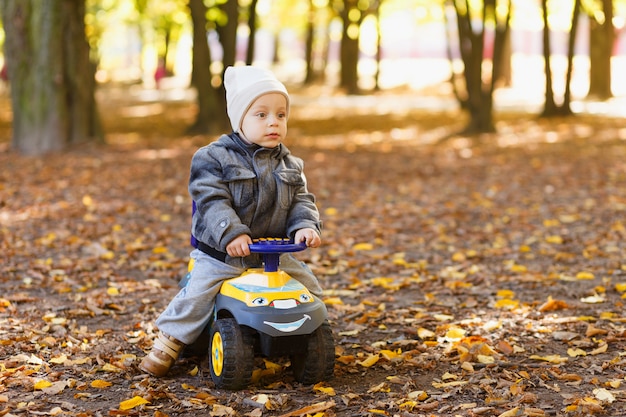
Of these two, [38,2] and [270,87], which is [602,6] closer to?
[38,2]

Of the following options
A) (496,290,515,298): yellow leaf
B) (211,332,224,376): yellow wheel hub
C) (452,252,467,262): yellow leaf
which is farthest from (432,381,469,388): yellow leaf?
(452,252,467,262): yellow leaf

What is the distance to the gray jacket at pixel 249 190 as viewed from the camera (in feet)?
14.0

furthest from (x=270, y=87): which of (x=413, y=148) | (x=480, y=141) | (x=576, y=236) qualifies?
(x=480, y=141)

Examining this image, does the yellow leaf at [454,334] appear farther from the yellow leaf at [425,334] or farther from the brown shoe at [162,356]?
the brown shoe at [162,356]

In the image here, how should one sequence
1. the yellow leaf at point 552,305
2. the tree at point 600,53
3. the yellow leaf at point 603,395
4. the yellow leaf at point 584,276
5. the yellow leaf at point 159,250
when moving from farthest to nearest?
the tree at point 600,53
the yellow leaf at point 159,250
the yellow leaf at point 584,276
the yellow leaf at point 552,305
the yellow leaf at point 603,395

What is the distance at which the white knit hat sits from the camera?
425 cm

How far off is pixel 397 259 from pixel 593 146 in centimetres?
924

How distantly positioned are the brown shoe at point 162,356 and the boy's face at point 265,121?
1.12 metres

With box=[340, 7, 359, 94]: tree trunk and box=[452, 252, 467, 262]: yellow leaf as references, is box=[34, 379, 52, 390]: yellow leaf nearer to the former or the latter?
box=[452, 252, 467, 262]: yellow leaf

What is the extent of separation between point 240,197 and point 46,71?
10.3 meters

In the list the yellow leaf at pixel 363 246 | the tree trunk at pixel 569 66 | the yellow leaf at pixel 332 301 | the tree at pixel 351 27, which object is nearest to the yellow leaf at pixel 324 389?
the yellow leaf at pixel 332 301

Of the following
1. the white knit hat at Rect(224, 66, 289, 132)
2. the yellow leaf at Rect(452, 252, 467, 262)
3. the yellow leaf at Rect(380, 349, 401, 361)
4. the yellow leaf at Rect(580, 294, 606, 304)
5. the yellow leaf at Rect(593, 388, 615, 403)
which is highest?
the white knit hat at Rect(224, 66, 289, 132)

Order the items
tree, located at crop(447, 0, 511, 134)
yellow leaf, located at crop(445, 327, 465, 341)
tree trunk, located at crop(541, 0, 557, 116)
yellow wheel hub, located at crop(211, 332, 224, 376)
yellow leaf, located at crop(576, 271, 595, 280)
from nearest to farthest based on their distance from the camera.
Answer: yellow wheel hub, located at crop(211, 332, 224, 376) < yellow leaf, located at crop(445, 327, 465, 341) < yellow leaf, located at crop(576, 271, 595, 280) < tree, located at crop(447, 0, 511, 134) < tree trunk, located at crop(541, 0, 557, 116)

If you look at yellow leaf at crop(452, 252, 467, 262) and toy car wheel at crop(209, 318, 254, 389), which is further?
yellow leaf at crop(452, 252, 467, 262)
